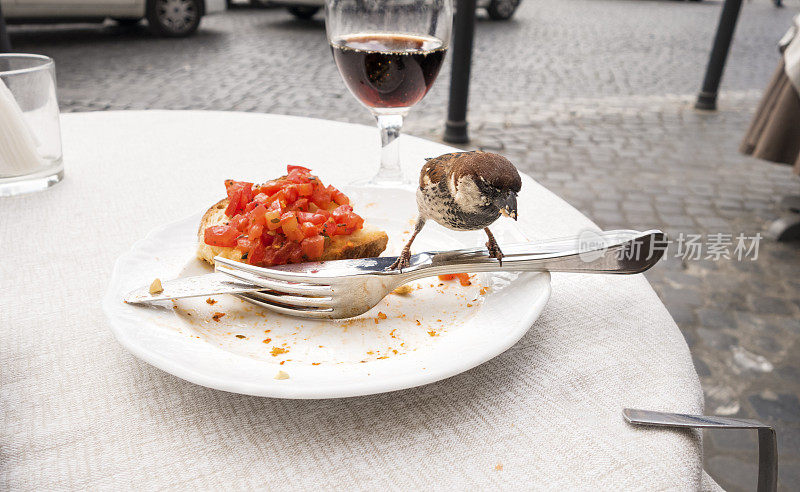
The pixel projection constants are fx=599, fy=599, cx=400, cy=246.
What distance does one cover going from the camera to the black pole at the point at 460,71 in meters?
5.72

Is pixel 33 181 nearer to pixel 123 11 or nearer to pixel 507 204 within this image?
pixel 507 204

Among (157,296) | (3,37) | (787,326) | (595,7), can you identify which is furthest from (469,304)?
(595,7)

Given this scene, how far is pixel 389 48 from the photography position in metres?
1.59

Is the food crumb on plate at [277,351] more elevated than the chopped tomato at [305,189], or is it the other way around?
the chopped tomato at [305,189]

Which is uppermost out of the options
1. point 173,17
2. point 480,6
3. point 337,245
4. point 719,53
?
point 337,245

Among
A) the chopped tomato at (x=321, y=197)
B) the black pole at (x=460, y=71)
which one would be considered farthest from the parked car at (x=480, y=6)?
the chopped tomato at (x=321, y=197)

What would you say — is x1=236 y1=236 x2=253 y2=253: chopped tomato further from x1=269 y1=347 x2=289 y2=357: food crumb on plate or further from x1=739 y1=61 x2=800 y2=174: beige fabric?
x1=739 y1=61 x2=800 y2=174: beige fabric

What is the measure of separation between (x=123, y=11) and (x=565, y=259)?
10.2 m

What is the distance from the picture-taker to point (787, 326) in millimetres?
3514

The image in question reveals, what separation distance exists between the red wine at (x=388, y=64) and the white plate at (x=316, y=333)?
60 centimetres

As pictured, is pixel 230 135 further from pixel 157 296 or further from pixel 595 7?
pixel 595 7

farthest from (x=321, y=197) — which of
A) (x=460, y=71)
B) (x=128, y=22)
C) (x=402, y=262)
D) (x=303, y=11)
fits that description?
(x=303, y=11)

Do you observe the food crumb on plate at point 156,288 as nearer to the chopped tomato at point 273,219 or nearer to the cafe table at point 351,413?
the cafe table at point 351,413

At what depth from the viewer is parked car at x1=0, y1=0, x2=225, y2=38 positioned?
8.64m
